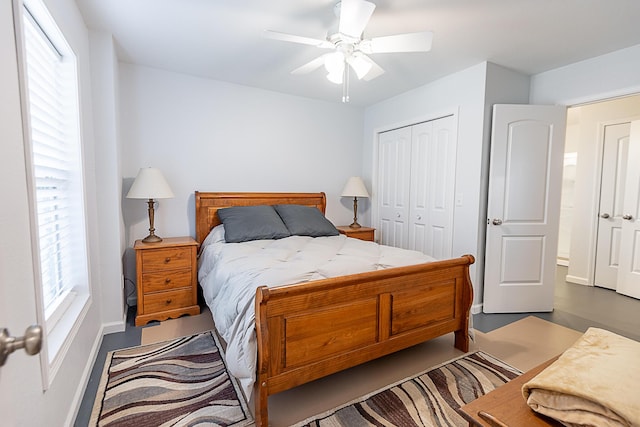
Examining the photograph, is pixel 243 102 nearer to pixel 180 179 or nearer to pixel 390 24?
pixel 180 179

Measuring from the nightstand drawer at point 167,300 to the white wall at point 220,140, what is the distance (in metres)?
0.69

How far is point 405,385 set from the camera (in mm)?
1914

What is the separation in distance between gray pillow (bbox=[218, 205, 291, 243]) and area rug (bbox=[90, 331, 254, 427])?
3.35 feet

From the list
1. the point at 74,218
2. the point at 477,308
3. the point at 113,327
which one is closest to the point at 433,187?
the point at 477,308

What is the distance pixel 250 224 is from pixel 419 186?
1.99 m

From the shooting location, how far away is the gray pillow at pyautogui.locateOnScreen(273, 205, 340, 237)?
3285 mm

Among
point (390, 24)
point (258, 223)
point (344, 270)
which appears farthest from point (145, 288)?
point (390, 24)

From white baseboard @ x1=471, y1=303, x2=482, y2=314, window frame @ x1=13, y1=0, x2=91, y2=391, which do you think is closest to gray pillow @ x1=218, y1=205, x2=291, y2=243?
window frame @ x1=13, y1=0, x2=91, y2=391

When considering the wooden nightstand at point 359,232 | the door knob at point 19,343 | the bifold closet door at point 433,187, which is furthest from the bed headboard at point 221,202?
the door knob at point 19,343

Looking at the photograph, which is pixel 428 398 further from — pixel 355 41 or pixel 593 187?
pixel 593 187

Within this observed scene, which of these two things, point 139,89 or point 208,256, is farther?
point 139,89

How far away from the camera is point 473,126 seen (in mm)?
3008

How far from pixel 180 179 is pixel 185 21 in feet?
5.09

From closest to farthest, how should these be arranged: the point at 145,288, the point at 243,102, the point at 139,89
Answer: the point at 145,288 < the point at 139,89 < the point at 243,102
